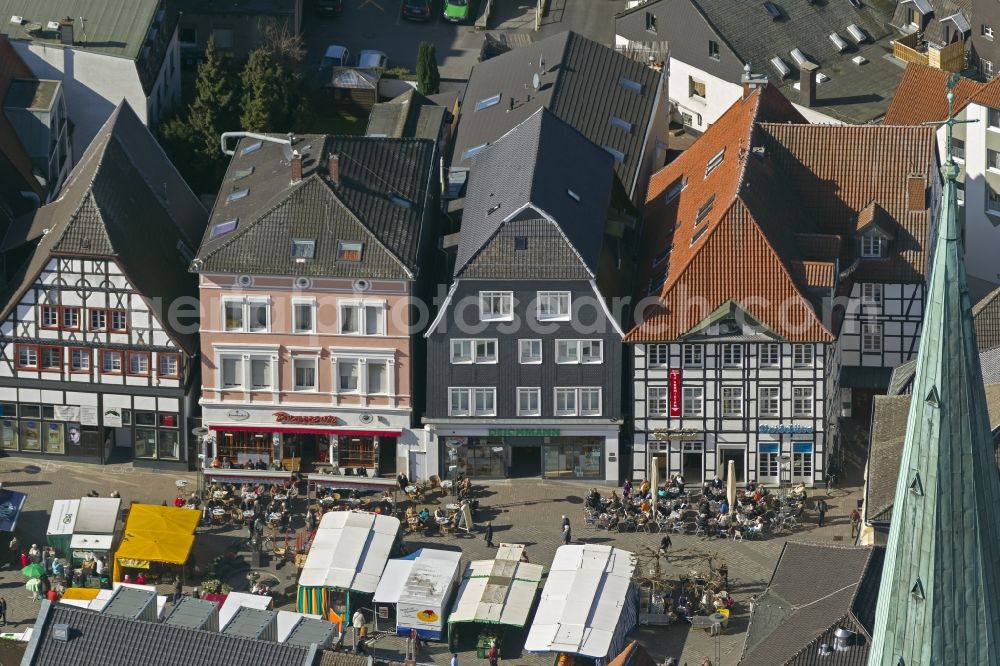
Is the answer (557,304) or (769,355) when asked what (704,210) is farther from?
(557,304)

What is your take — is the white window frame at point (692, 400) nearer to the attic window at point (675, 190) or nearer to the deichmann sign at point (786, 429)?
the deichmann sign at point (786, 429)

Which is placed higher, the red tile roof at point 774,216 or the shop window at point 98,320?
the red tile roof at point 774,216

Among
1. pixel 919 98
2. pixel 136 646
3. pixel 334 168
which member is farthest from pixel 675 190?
pixel 136 646

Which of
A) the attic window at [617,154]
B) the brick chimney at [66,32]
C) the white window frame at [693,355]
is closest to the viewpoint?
the white window frame at [693,355]

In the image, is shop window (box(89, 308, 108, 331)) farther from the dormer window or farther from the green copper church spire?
the green copper church spire

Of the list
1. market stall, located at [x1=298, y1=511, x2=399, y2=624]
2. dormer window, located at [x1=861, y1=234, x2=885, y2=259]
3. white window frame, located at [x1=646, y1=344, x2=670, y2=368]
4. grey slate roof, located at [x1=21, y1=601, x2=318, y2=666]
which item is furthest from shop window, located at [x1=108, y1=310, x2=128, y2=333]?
dormer window, located at [x1=861, y1=234, x2=885, y2=259]

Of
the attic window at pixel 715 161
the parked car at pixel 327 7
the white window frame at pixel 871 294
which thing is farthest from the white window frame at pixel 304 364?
the parked car at pixel 327 7

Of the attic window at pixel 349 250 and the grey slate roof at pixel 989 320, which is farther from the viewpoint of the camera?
the grey slate roof at pixel 989 320
